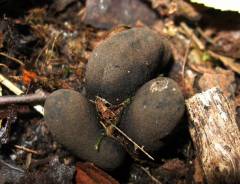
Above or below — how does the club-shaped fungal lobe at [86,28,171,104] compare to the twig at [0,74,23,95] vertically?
above

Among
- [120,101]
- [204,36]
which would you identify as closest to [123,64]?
[120,101]

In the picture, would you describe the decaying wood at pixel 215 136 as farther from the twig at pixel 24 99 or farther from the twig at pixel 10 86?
the twig at pixel 10 86

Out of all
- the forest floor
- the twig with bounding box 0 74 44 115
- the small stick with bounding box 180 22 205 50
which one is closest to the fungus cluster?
the forest floor

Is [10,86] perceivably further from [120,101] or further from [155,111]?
[155,111]

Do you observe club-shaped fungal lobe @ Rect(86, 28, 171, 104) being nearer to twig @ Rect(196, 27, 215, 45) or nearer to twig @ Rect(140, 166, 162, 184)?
twig @ Rect(140, 166, 162, 184)

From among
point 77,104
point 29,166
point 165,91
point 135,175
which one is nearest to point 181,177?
point 135,175

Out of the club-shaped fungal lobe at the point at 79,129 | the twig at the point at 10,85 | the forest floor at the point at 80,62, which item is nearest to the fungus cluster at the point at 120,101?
the club-shaped fungal lobe at the point at 79,129
